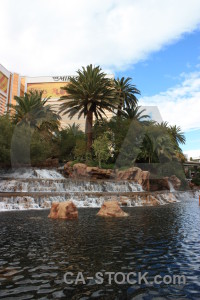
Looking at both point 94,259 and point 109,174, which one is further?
point 109,174

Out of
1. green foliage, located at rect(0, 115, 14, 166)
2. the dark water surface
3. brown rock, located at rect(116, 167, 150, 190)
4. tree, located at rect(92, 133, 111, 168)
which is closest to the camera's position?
the dark water surface

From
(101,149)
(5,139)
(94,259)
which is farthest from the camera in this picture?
(101,149)

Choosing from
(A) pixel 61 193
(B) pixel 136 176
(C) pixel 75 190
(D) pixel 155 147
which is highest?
(D) pixel 155 147

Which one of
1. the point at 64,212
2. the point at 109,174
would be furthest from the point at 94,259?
the point at 109,174

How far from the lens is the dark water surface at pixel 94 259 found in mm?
4152

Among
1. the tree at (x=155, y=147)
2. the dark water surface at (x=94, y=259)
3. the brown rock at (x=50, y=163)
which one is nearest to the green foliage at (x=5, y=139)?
the brown rock at (x=50, y=163)

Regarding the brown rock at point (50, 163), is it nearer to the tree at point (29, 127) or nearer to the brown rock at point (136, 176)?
the tree at point (29, 127)

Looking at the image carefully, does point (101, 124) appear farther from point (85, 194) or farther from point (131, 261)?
point (131, 261)

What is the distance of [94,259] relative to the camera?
5875 millimetres

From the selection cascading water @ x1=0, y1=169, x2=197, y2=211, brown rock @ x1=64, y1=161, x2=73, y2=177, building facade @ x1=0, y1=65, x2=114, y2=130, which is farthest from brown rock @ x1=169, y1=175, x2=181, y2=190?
building facade @ x1=0, y1=65, x2=114, y2=130

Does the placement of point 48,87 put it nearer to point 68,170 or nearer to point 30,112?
point 30,112

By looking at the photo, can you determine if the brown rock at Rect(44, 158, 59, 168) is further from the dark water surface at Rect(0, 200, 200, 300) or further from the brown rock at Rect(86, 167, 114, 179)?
the dark water surface at Rect(0, 200, 200, 300)

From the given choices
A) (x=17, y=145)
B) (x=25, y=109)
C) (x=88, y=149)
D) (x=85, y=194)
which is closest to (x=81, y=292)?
(x=85, y=194)

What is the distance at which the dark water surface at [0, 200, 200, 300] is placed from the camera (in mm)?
4152
